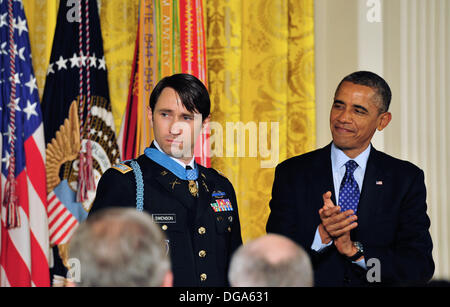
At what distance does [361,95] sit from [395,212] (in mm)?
475

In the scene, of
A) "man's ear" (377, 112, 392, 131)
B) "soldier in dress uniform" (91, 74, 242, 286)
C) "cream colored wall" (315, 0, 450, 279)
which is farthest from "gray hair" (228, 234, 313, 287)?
"cream colored wall" (315, 0, 450, 279)

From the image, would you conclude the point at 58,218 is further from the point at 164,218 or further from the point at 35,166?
the point at 164,218

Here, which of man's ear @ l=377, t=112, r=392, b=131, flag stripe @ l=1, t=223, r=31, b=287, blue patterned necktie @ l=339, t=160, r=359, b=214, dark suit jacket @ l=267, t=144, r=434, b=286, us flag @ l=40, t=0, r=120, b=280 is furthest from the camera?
us flag @ l=40, t=0, r=120, b=280

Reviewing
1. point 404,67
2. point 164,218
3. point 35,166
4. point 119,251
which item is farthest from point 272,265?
point 404,67

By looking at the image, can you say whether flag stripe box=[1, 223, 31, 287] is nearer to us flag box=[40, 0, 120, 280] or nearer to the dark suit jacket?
us flag box=[40, 0, 120, 280]

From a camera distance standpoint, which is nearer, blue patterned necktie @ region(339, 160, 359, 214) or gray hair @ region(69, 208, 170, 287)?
gray hair @ region(69, 208, 170, 287)

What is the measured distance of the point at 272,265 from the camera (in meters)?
0.74

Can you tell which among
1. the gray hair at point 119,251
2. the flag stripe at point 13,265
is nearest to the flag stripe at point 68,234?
the flag stripe at point 13,265

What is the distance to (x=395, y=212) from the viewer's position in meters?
2.22

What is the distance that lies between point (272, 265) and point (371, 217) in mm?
1547

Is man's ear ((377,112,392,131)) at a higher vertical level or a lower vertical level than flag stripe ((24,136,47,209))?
higher

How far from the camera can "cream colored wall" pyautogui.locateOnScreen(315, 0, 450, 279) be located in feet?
12.3

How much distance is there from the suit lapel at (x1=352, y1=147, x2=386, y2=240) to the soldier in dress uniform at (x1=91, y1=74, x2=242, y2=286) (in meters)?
0.49

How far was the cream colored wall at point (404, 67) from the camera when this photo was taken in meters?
3.75
